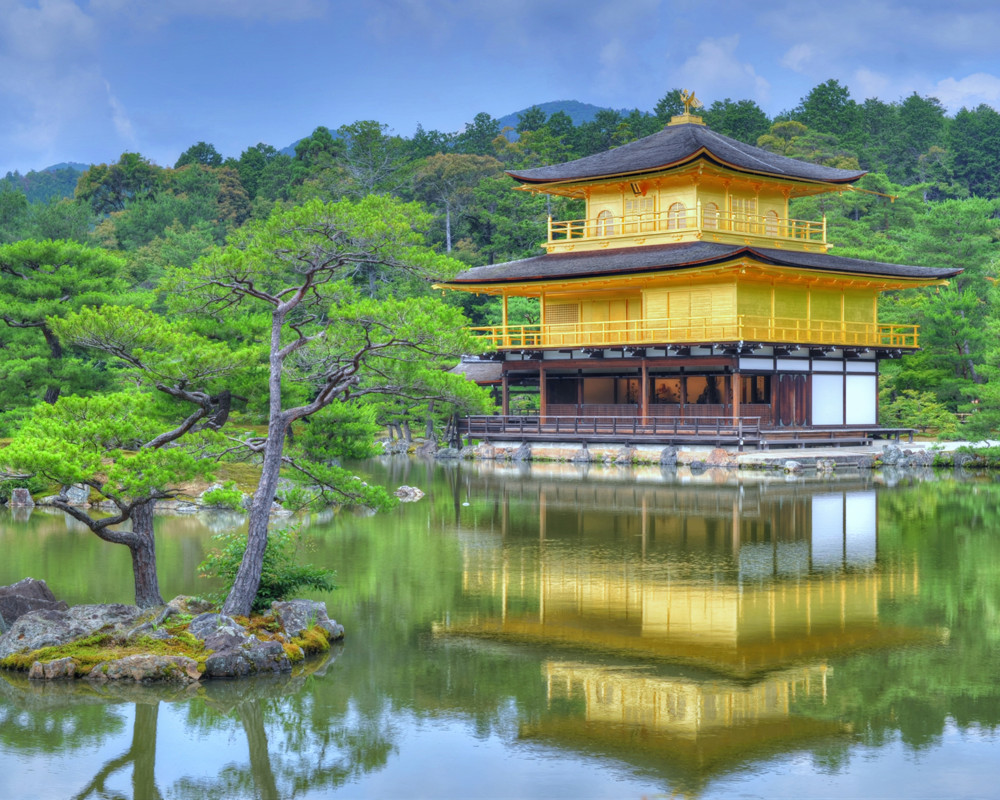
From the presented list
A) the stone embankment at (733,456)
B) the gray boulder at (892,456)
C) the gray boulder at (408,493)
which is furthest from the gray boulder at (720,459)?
the gray boulder at (408,493)

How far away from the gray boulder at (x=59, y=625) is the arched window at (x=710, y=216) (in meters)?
31.4

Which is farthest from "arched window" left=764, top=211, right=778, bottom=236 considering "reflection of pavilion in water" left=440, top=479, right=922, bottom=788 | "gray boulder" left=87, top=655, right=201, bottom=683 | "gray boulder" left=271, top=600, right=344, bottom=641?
"gray boulder" left=87, top=655, right=201, bottom=683

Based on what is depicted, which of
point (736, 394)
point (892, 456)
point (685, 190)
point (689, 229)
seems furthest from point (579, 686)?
point (685, 190)

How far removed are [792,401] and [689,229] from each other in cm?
716

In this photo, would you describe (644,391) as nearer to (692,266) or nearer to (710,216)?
(692,266)

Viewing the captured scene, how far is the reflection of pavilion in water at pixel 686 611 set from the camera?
9508 mm

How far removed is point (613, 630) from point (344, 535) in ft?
29.6

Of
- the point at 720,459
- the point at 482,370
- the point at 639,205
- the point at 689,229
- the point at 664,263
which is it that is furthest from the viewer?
the point at 482,370

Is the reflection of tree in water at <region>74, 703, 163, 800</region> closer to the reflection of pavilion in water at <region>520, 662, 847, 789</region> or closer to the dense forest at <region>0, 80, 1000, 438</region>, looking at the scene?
the reflection of pavilion in water at <region>520, 662, 847, 789</region>

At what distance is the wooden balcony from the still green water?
72.1 ft

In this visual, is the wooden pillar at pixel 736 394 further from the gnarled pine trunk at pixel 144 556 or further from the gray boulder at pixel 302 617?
the gnarled pine trunk at pixel 144 556

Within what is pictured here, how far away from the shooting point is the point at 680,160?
126ft

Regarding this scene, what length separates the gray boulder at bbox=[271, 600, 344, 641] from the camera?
12242 mm

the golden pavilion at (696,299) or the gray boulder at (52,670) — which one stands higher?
the golden pavilion at (696,299)
